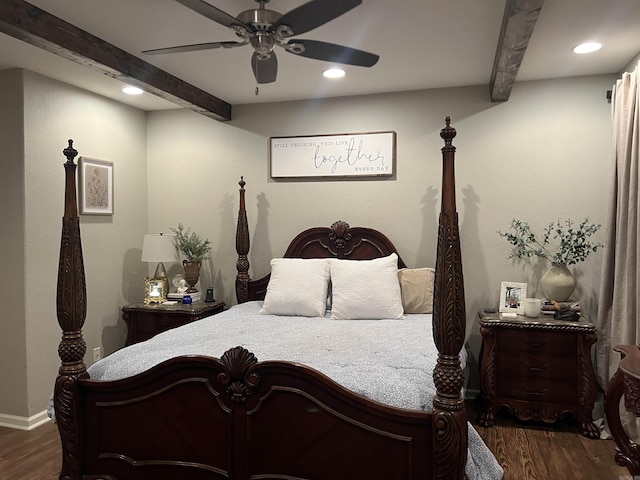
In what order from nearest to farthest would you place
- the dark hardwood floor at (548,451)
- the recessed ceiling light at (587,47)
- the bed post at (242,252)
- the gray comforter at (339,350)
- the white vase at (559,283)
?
1. the gray comforter at (339,350)
2. the dark hardwood floor at (548,451)
3. the recessed ceiling light at (587,47)
4. the white vase at (559,283)
5. the bed post at (242,252)

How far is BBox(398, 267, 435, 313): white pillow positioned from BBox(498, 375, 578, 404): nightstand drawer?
2.41ft

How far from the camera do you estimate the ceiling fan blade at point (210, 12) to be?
1904 millimetres

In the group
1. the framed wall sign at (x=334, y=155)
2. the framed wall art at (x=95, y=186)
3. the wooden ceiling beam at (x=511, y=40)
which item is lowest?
the framed wall art at (x=95, y=186)

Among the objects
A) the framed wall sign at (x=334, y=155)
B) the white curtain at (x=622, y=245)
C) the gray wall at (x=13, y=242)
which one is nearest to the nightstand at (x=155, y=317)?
the gray wall at (x=13, y=242)

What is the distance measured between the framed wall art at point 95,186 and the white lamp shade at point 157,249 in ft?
1.40

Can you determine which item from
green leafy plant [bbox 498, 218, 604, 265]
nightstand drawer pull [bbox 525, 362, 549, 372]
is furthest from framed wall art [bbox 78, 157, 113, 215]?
nightstand drawer pull [bbox 525, 362, 549, 372]

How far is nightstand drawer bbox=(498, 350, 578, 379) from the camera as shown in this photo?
3.30 m

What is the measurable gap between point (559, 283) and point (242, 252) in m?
2.51

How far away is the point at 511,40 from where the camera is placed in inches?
103

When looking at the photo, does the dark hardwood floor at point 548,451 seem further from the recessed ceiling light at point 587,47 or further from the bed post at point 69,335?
the recessed ceiling light at point 587,47

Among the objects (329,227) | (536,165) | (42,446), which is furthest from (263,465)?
(536,165)

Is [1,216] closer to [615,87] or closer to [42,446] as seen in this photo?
[42,446]

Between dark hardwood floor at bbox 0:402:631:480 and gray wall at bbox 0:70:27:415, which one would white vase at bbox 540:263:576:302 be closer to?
dark hardwood floor at bbox 0:402:631:480

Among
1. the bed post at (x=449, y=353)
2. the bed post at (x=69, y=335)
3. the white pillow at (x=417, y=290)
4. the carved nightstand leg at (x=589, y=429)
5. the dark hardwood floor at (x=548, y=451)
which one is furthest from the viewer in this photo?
the white pillow at (x=417, y=290)
